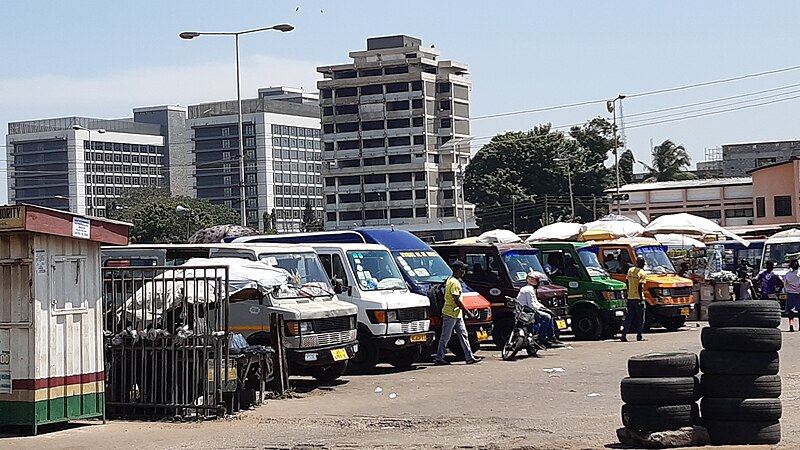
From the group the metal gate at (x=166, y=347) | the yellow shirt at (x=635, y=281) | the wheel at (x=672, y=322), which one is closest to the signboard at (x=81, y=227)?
the metal gate at (x=166, y=347)

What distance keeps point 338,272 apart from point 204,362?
20.4ft

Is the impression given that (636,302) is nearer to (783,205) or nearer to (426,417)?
(426,417)

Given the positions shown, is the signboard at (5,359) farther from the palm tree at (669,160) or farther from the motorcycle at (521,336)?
the palm tree at (669,160)

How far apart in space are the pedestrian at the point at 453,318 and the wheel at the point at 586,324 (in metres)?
5.82

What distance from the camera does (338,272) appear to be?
2059 centimetres

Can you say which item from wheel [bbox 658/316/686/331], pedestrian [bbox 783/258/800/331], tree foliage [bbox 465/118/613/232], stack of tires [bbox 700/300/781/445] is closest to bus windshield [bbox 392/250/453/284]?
wheel [bbox 658/316/686/331]

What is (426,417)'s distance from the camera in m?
14.6

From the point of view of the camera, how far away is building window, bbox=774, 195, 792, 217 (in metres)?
70.3

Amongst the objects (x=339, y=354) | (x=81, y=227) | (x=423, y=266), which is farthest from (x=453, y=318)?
(x=81, y=227)

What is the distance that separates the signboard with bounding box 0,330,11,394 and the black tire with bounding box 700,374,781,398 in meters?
7.83

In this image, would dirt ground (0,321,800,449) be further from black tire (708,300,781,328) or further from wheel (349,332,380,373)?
black tire (708,300,781,328)

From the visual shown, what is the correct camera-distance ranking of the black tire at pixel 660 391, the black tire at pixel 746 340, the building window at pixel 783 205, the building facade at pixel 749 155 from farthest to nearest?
the building facade at pixel 749 155 < the building window at pixel 783 205 < the black tire at pixel 746 340 < the black tire at pixel 660 391

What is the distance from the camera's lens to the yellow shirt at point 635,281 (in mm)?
25938

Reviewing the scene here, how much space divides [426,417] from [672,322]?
16.6 m
